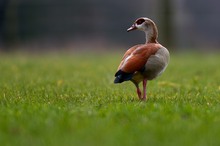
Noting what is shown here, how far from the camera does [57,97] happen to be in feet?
24.0

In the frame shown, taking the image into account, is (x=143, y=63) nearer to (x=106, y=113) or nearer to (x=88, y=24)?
(x=106, y=113)

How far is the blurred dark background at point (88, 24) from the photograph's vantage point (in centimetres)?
2286

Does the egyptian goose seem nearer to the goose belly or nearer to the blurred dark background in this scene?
the goose belly

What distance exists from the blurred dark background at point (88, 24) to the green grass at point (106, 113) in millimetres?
13374

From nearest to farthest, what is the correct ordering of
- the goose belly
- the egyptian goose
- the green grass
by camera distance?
the green grass
the egyptian goose
the goose belly

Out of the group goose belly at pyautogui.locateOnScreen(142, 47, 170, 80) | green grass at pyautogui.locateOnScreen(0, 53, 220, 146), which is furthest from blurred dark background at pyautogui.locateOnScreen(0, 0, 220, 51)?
goose belly at pyautogui.locateOnScreen(142, 47, 170, 80)

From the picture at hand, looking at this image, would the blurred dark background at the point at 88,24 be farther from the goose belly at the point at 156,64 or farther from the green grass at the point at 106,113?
the goose belly at the point at 156,64

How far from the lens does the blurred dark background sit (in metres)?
22.9

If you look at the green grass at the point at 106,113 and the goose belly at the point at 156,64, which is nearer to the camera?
the green grass at the point at 106,113

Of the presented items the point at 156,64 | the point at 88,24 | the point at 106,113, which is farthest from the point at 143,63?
the point at 88,24

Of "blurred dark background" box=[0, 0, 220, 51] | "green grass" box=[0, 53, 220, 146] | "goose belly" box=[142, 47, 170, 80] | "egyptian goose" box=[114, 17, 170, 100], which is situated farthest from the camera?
"blurred dark background" box=[0, 0, 220, 51]

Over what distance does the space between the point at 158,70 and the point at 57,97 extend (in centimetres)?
143

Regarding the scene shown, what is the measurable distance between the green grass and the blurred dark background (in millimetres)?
13374

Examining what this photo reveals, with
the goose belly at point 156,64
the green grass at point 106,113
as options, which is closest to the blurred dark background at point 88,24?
the green grass at point 106,113
